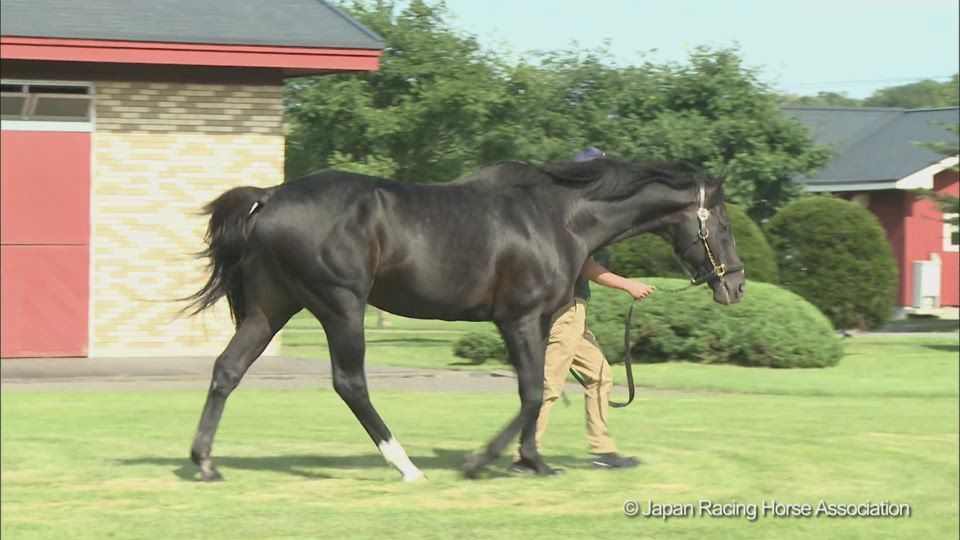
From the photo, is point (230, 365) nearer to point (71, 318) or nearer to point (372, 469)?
point (372, 469)

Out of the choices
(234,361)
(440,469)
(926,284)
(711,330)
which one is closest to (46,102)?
(711,330)

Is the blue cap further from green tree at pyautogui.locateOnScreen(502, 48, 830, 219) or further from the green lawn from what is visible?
green tree at pyautogui.locateOnScreen(502, 48, 830, 219)

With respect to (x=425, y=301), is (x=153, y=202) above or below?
below

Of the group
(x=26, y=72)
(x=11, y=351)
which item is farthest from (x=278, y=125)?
(x=11, y=351)

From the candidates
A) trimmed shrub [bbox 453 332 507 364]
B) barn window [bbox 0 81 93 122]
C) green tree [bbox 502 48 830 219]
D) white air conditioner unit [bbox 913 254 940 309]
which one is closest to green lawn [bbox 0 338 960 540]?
trimmed shrub [bbox 453 332 507 364]

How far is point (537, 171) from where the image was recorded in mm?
9742

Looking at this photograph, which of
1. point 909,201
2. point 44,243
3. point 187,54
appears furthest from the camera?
point 909,201

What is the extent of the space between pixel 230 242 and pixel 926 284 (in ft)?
98.2

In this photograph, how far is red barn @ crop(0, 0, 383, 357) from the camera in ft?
60.3

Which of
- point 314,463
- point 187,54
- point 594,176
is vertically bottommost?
point 314,463

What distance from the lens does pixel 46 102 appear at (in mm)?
18516

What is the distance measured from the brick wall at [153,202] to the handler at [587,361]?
921cm

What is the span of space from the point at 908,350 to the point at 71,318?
44.4 feet

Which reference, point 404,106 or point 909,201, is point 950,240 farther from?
point 404,106
